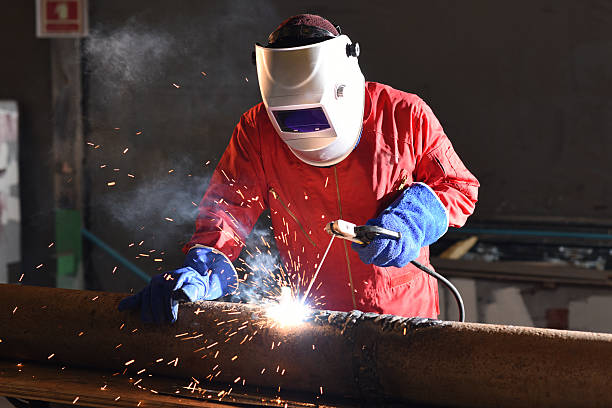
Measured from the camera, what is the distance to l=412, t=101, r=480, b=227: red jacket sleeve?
170 centimetres

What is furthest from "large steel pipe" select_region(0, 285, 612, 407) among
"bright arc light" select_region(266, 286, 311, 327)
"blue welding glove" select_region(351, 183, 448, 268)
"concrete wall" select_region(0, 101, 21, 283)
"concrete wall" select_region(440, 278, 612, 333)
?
"concrete wall" select_region(0, 101, 21, 283)

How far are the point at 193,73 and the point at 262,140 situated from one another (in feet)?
8.10

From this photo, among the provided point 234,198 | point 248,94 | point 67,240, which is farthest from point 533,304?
point 67,240

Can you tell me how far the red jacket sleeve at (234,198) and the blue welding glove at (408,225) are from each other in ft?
1.24

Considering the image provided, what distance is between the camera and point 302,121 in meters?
1.65

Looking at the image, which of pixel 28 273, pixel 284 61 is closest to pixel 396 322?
pixel 284 61

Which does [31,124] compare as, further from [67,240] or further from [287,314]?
[287,314]

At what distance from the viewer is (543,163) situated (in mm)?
3703

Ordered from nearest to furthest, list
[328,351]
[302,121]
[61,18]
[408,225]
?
[328,351], [408,225], [302,121], [61,18]

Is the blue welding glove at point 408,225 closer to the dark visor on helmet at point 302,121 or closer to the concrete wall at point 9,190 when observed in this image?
the dark visor on helmet at point 302,121

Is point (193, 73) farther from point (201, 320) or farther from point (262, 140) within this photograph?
point (201, 320)

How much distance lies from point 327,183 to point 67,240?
10.6 feet

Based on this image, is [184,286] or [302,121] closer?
[184,286]

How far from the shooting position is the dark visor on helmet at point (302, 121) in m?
1.63
